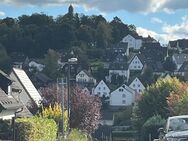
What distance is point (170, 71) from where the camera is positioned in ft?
603

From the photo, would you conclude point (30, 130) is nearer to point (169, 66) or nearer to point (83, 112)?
point (83, 112)

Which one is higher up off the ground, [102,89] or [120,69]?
[120,69]

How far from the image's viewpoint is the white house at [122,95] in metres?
146

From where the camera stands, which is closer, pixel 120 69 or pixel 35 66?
pixel 35 66

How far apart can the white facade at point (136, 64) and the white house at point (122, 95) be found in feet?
119

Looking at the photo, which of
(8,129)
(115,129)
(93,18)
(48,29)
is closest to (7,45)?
(48,29)

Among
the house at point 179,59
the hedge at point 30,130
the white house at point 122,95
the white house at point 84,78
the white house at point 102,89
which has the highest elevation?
the house at point 179,59

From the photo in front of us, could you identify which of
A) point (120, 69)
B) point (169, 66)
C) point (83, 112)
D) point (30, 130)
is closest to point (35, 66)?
point (120, 69)

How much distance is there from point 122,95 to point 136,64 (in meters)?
41.9

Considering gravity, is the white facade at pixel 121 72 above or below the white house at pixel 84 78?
above

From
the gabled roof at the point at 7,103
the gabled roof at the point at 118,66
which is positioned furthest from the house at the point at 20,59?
the gabled roof at the point at 7,103

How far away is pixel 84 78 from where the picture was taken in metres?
162

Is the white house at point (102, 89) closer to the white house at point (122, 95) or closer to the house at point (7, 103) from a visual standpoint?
the white house at point (122, 95)

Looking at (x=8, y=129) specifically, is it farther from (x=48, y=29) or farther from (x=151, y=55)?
(x=151, y=55)
